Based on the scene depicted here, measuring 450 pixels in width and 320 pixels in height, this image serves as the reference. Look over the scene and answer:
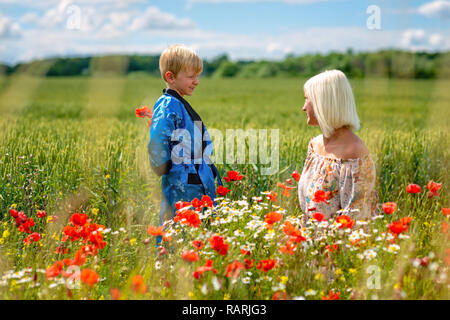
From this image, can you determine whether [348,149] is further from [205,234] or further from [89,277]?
[89,277]

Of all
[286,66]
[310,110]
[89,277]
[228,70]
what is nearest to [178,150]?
[310,110]

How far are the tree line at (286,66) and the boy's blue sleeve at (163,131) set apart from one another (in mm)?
785

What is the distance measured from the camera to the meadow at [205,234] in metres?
2.07

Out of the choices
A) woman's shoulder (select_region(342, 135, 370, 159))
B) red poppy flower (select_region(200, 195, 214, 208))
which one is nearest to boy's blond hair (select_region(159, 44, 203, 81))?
red poppy flower (select_region(200, 195, 214, 208))

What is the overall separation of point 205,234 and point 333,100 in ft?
3.83

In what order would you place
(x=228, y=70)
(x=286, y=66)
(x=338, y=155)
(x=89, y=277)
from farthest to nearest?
(x=228, y=70), (x=286, y=66), (x=338, y=155), (x=89, y=277)

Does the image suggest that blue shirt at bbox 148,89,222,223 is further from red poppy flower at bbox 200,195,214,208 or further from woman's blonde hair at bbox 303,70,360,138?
woman's blonde hair at bbox 303,70,360,138

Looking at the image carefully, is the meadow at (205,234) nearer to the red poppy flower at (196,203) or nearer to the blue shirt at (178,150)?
the red poppy flower at (196,203)

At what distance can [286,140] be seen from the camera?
4.86 meters

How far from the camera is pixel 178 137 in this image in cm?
290

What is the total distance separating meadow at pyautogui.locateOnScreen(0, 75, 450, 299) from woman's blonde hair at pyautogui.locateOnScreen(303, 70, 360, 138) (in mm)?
661

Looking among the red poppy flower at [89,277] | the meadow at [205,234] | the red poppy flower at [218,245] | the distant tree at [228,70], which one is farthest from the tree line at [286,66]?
the red poppy flower at [89,277]
